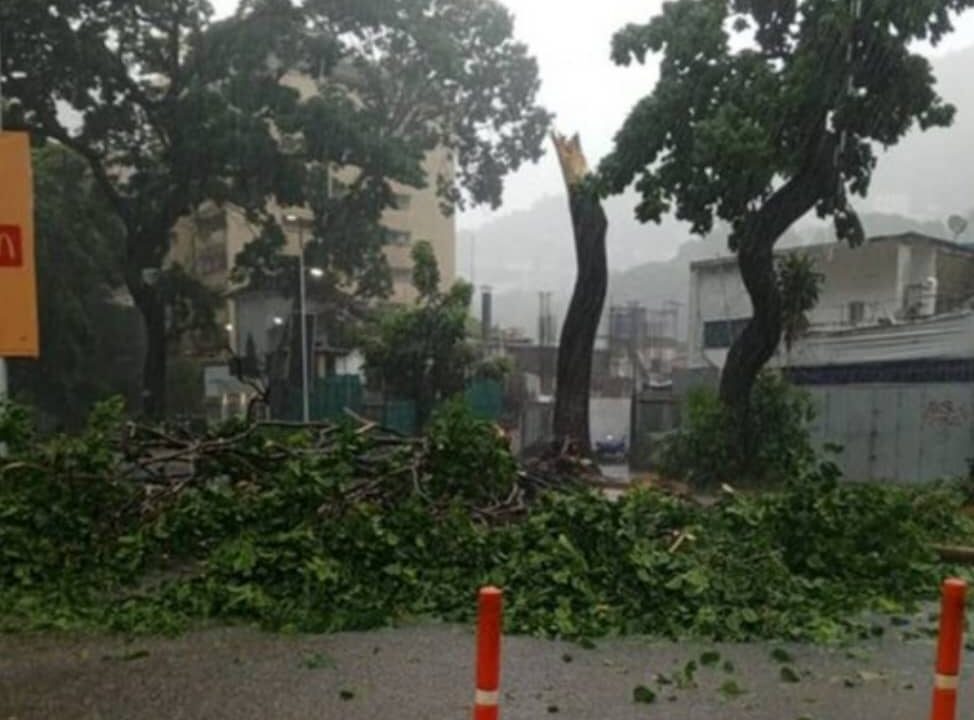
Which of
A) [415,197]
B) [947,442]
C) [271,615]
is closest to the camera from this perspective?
[271,615]

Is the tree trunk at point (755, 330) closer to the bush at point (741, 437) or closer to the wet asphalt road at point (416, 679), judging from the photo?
the bush at point (741, 437)

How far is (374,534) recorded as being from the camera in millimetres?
5750

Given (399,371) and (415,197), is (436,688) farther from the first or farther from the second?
(415,197)

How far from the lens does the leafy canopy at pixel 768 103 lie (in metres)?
12.5

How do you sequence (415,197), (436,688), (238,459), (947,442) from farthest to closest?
(415,197)
(947,442)
(238,459)
(436,688)

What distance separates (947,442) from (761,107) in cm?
627

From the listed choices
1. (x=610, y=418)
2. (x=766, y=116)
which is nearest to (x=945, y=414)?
(x=766, y=116)

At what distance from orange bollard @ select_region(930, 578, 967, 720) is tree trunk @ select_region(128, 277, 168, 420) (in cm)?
1856

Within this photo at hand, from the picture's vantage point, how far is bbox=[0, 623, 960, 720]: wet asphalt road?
3.98m

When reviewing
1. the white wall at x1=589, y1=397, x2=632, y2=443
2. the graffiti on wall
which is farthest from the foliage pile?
the white wall at x1=589, y1=397, x2=632, y2=443

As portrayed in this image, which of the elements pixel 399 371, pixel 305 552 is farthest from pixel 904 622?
pixel 399 371

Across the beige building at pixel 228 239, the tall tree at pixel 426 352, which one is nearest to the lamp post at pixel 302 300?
the beige building at pixel 228 239

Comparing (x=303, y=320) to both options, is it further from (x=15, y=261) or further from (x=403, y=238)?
(x=15, y=261)

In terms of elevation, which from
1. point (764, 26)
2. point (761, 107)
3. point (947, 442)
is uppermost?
point (764, 26)
